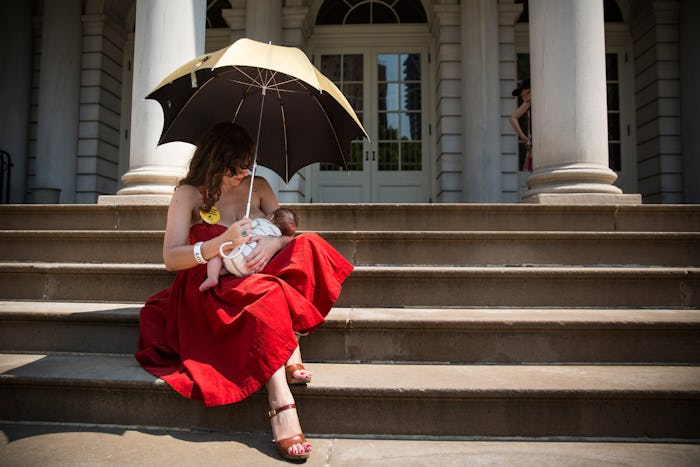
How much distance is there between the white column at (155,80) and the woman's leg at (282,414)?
2.79 metres

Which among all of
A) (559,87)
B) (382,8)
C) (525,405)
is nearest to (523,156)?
(382,8)

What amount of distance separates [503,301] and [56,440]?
239 cm

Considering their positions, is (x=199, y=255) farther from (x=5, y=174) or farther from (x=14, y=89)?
(x=14, y=89)

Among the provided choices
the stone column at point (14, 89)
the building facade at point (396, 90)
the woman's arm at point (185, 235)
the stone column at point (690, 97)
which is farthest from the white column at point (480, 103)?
the stone column at point (14, 89)

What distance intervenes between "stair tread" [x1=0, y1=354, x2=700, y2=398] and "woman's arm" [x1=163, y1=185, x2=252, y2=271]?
1.75ft

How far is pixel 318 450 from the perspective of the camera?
210 centimetres

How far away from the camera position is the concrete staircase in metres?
2.24

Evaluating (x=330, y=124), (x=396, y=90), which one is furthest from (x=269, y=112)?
(x=396, y=90)

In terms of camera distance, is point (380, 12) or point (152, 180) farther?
point (380, 12)

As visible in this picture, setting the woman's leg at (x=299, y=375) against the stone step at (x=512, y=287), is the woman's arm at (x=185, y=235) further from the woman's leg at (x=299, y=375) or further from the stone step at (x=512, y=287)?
the stone step at (x=512, y=287)

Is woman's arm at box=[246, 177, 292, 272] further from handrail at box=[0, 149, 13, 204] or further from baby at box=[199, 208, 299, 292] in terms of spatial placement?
handrail at box=[0, 149, 13, 204]

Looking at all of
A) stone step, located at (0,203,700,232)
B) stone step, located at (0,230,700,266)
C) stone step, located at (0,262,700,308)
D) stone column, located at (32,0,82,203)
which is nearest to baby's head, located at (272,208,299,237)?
stone step, located at (0,262,700,308)

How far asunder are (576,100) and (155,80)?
3.55 meters

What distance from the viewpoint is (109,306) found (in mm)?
3137
